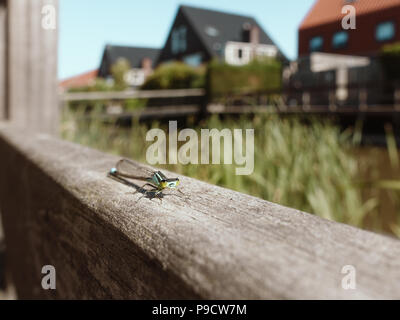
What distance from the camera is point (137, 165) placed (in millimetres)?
948

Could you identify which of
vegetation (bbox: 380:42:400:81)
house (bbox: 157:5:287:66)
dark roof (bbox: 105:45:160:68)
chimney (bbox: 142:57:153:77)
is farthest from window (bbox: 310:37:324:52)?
chimney (bbox: 142:57:153:77)

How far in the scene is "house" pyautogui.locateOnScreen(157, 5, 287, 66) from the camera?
103 feet

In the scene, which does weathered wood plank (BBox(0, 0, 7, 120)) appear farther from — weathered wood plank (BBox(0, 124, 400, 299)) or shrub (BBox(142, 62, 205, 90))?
shrub (BBox(142, 62, 205, 90))

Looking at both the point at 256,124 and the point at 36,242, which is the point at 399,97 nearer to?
the point at 256,124

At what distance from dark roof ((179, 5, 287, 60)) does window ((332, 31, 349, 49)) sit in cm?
830

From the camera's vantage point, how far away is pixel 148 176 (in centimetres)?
84

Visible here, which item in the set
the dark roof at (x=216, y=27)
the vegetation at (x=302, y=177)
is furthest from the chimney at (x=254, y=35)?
the vegetation at (x=302, y=177)

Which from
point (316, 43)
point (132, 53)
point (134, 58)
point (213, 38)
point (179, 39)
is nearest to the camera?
point (316, 43)

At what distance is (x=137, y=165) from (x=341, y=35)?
77.9 feet

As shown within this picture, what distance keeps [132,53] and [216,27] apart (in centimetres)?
1183

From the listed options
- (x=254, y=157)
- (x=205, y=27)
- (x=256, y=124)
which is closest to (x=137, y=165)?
(x=254, y=157)

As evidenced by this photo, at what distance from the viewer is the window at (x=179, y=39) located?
32938 millimetres

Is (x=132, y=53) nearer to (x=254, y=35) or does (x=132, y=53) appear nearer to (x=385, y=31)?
(x=254, y=35)

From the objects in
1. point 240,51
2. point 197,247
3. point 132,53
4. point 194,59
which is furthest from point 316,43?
point 197,247
